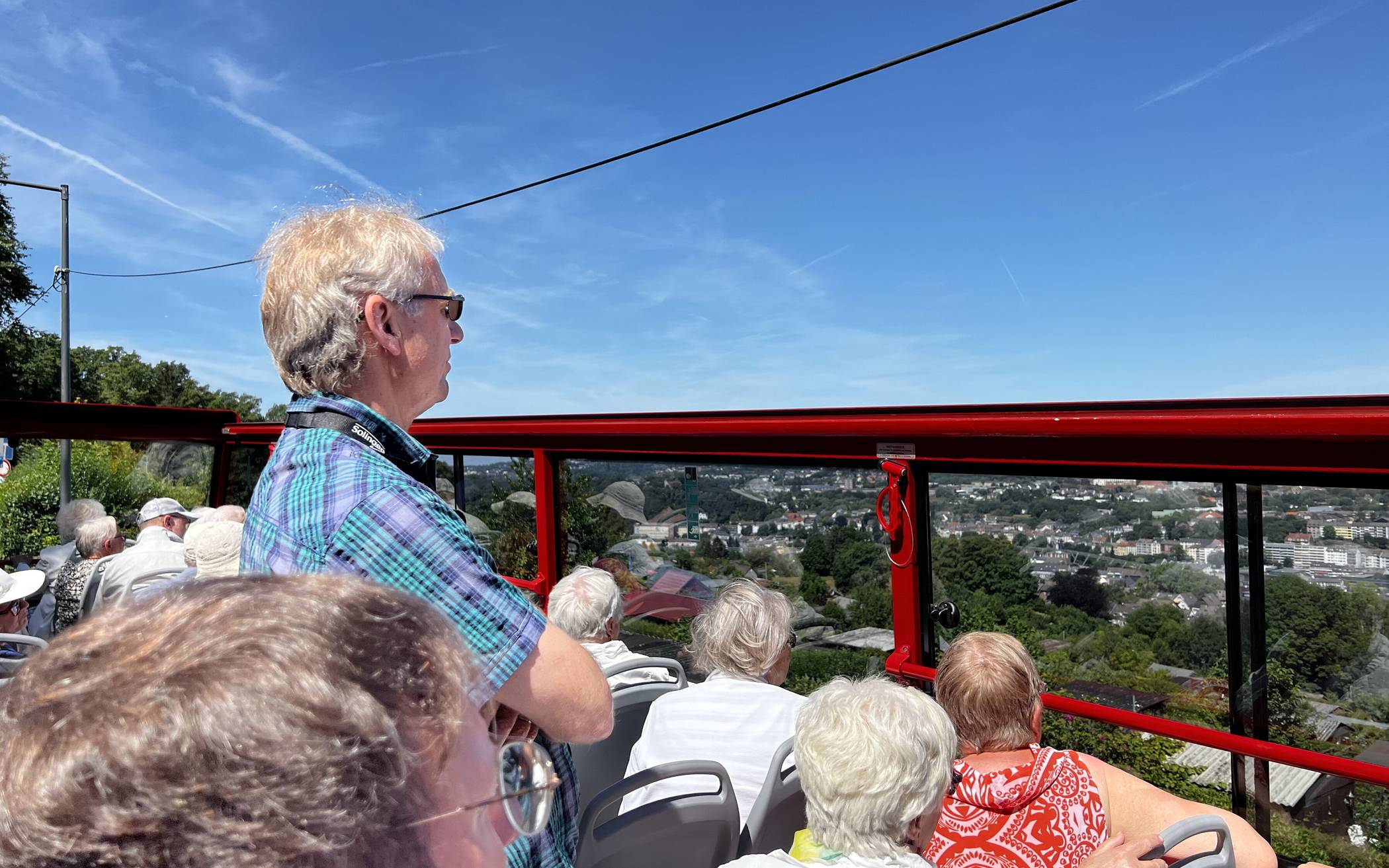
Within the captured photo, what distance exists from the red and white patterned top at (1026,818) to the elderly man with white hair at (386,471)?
1.13 meters

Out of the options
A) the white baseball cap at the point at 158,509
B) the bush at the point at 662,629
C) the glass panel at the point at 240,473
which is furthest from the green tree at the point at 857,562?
the glass panel at the point at 240,473

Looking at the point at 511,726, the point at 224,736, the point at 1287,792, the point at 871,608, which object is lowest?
the point at 1287,792

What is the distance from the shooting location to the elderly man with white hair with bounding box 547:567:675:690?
115 inches

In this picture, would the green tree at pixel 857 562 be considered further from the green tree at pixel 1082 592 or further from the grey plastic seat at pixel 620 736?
the grey plastic seat at pixel 620 736

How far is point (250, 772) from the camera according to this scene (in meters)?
0.44

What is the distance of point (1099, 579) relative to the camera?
289 centimetres

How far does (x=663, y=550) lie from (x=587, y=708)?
3.31 meters

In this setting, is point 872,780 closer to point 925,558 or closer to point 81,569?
point 925,558

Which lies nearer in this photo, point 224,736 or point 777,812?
point 224,736

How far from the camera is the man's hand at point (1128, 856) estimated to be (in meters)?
1.75

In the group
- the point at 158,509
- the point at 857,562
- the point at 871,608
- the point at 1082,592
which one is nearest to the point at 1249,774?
the point at 1082,592

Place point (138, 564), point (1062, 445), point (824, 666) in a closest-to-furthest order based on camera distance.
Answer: point (1062, 445) < point (824, 666) < point (138, 564)

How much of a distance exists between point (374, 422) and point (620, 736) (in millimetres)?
1671

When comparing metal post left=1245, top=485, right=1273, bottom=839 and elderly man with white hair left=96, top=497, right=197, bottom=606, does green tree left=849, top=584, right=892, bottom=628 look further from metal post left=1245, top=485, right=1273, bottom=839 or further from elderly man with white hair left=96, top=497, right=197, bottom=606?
elderly man with white hair left=96, top=497, right=197, bottom=606
